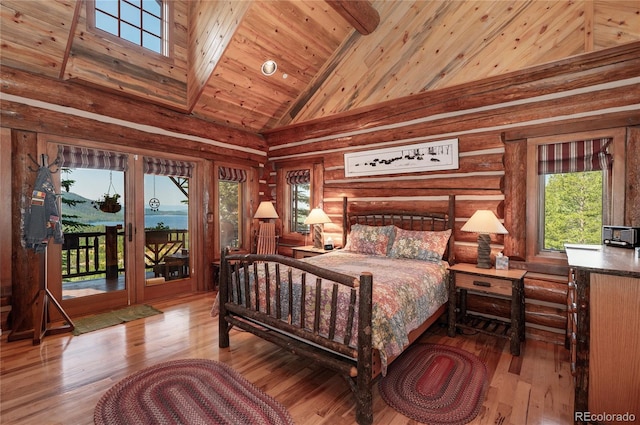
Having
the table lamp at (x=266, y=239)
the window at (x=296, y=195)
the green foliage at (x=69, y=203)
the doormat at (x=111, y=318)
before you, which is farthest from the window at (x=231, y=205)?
the green foliage at (x=69, y=203)

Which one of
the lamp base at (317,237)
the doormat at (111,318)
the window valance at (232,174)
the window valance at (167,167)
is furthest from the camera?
the window valance at (232,174)

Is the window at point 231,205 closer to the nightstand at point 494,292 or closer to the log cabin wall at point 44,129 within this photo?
the log cabin wall at point 44,129

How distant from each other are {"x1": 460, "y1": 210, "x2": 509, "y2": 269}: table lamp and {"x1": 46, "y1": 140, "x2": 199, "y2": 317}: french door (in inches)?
171

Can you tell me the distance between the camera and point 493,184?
379 cm

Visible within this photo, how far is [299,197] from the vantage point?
240 inches

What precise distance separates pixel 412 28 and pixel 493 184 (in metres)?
2.37

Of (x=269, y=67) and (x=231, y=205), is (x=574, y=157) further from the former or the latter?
(x=231, y=205)

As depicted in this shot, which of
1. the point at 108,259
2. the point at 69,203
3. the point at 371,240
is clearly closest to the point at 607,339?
the point at 371,240

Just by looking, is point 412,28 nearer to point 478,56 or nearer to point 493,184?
point 478,56

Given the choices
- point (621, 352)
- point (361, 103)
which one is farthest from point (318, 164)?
point (621, 352)

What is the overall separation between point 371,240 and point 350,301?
2197 millimetres

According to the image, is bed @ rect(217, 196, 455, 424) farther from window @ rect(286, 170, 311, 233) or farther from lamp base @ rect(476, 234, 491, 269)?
window @ rect(286, 170, 311, 233)

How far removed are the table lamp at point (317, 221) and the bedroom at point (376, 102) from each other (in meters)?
0.30

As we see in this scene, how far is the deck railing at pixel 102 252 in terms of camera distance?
13.5 feet
